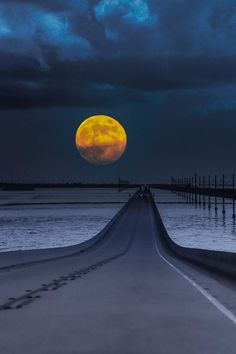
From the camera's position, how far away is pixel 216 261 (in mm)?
25047

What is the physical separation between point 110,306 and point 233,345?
4109 mm

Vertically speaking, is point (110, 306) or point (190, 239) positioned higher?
point (110, 306)

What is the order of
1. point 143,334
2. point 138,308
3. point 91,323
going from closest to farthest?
point 143,334 < point 91,323 < point 138,308

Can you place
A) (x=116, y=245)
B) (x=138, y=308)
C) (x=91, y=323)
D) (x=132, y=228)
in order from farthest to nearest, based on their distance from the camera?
(x=132, y=228) < (x=116, y=245) < (x=138, y=308) < (x=91, y=323)

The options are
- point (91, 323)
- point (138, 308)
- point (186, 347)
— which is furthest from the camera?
point (138, 308)

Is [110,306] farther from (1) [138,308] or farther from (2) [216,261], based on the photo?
(2) [216,261]

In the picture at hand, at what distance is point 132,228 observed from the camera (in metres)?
71.9

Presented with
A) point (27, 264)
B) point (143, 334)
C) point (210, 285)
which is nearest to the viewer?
point (143, 334)

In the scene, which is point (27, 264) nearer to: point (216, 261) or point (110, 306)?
point (216, 261)

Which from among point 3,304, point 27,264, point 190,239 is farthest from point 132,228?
point 3,304

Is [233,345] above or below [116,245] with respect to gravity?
above

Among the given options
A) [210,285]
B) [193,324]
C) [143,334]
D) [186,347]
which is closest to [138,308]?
[193,324]

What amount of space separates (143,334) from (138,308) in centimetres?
275

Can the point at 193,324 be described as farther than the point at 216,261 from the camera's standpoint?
No
